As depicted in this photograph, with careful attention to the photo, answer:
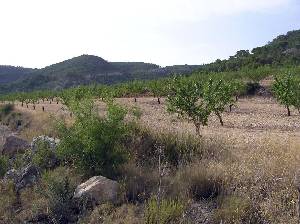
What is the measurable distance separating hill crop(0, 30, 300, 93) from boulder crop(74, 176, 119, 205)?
68.0m

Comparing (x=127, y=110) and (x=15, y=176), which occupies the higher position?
(x=127, y=110)

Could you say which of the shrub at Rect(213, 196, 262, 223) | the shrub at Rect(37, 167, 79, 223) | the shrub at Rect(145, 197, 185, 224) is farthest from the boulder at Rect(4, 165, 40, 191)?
the shrub at Rect(213, 196, 262, 223)

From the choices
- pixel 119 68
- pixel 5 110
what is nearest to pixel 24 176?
pixel 5 110

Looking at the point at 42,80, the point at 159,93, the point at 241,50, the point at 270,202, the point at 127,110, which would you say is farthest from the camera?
the point at 42,80

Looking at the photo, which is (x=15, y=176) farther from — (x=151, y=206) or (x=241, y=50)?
(x=241, y=50)

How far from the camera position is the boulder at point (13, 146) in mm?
14516

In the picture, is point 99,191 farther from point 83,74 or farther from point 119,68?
point 119,68

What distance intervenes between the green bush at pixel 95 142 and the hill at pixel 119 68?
217 ft

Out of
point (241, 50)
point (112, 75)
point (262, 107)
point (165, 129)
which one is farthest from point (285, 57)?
point (165, 129)

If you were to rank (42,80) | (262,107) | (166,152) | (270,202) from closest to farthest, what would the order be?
(270,202), (166,152), (262,107), (42,80)

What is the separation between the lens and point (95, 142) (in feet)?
33.5

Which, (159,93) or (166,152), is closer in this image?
(166,152)

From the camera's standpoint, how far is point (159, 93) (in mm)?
52594

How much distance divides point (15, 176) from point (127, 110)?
3109 millimetres
